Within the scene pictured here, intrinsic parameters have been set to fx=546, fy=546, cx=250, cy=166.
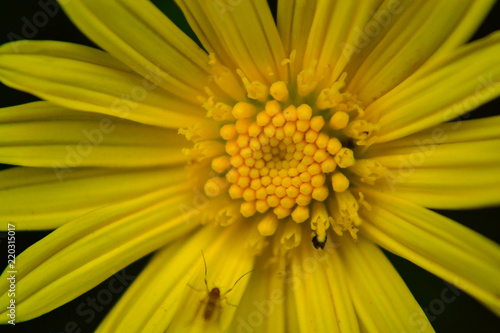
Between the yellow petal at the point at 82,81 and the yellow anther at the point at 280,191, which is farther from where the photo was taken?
the yellow anther at the point at 280,191

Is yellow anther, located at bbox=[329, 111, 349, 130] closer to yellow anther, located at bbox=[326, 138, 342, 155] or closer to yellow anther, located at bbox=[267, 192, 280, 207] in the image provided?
yellow anther, located at bbox=[326, 138, 342, 155]

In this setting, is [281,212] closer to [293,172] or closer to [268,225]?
[268,225]

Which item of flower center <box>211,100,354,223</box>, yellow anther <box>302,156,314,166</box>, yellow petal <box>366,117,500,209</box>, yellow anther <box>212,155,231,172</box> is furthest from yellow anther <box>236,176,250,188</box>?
yellow petal <box>366,117,500,209</box>

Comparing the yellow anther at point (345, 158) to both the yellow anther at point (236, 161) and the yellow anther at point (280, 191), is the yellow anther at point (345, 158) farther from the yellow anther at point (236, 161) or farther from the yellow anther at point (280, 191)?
the yellow anther at point (236, 161)

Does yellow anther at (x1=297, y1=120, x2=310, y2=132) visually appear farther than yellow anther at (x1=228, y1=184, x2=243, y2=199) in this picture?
No

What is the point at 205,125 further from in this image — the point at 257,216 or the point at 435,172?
the point at 435,172

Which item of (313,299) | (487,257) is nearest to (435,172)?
(487,257)

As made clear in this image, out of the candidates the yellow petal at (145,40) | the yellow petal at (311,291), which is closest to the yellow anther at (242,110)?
the yellow petal at (145,40)
